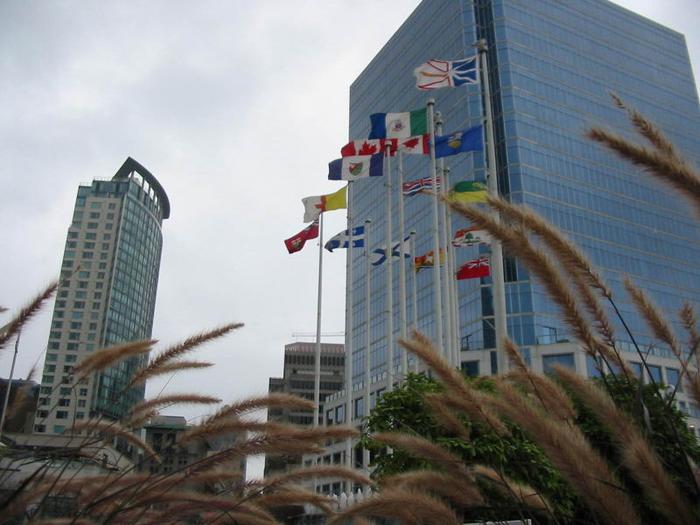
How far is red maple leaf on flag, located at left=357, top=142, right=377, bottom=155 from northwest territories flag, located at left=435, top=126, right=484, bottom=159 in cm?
338

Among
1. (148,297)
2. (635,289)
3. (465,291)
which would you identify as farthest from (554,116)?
(148,297)

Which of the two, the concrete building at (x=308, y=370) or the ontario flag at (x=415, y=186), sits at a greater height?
the concrete building at (x=308, y=370)

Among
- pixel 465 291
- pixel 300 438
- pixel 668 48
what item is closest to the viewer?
pixel 300 438

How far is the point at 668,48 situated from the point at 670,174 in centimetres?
9908

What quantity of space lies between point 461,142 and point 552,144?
1960 inches

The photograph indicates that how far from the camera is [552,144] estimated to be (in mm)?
71625

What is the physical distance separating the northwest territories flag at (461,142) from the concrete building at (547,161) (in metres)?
33.7

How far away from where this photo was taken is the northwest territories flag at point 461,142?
2475cm

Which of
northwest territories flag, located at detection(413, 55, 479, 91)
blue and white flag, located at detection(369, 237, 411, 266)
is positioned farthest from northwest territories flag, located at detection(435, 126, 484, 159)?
blue and white flag, located at detection(369, 237, 411, 266)

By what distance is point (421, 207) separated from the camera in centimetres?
7412

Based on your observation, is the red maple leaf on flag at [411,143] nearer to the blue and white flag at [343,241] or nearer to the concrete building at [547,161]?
the blue and white flag at [343,241]

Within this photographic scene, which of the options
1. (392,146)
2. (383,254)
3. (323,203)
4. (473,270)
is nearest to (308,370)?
(383,254)

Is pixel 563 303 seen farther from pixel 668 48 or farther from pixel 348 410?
pixel 668 48

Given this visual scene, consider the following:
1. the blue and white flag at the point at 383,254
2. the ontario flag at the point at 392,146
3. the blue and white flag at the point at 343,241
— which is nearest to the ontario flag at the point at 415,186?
the ontario flag at the point at 392,146
